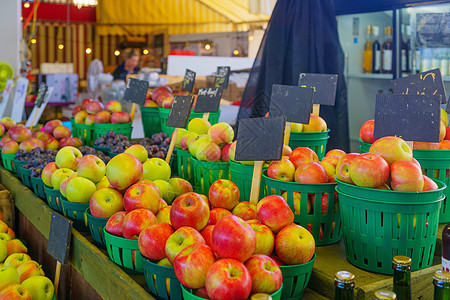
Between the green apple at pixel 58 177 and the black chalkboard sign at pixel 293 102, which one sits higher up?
the black chalkboard sign at pixel 293 102

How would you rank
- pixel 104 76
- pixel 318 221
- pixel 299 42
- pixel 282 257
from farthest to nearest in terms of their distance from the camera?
pixel 104 76 → pixel 299 42 → pixel 318 221 → pixel 282 257

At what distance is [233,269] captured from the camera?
101 centimetres

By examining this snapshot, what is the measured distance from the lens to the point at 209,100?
2502 millimetres

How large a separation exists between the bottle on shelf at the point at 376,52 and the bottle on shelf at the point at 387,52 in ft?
0.24

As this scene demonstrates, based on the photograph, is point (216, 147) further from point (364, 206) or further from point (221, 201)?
point (364, 206)

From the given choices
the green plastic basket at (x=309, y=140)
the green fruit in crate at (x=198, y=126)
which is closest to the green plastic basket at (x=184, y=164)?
the green fruit in crate at (x=198, y=126)

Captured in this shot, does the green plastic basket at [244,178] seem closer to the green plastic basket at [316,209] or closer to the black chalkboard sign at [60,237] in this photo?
the green plastic basket at [316,209]

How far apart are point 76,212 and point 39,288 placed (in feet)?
1.04

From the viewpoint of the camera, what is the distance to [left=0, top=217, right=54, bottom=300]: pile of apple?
1682 millimetres

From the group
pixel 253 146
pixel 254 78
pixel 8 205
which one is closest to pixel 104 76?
pixel 254 78

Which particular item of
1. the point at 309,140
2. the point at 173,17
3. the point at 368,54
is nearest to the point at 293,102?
the point at 309,140

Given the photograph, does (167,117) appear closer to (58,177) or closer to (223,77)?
(223,77)

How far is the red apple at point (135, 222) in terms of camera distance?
1397 millimetres

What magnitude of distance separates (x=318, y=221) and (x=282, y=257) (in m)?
0.27
